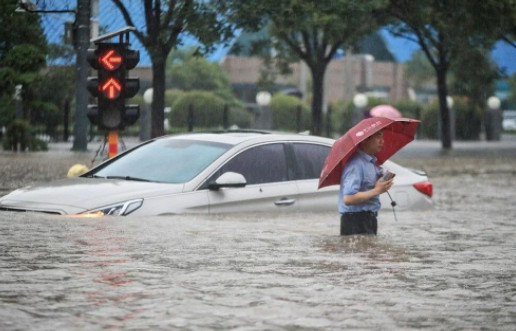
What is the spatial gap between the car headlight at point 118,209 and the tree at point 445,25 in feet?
67.6

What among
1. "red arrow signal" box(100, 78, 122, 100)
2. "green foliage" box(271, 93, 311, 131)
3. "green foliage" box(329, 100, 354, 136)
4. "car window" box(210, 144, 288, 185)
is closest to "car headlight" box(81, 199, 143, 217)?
"car window" box(210, 144, 288, 185)

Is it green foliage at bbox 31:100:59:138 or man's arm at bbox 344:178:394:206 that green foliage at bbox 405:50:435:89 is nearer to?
green foliage at bbox 31:100:59:138

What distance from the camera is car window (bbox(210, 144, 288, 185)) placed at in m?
13.4

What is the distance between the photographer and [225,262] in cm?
979

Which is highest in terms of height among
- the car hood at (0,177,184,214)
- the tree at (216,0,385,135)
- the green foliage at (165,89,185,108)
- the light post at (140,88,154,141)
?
the tree at (216,0,385,135)

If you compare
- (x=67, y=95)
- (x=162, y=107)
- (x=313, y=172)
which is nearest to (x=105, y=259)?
(x=313, y=172)

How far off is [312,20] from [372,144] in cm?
2376

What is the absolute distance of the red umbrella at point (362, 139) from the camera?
1146 cm

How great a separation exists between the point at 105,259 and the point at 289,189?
419 centimetres

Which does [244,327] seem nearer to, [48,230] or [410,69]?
[48,230]

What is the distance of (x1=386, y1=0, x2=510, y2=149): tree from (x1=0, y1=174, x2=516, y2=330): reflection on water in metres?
18.7

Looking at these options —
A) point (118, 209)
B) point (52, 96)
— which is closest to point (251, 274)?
Answer: point (118, 209)

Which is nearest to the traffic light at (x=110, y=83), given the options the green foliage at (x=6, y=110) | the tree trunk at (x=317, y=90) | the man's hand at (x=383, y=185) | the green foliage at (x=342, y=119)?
the man's hand at (x=383, y=185)

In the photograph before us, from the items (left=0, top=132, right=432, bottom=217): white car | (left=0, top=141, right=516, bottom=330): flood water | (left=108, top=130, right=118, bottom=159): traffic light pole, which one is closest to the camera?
(left=0, top=141, right=516, bottom=330): flood water
